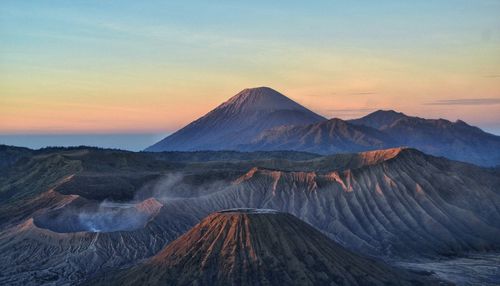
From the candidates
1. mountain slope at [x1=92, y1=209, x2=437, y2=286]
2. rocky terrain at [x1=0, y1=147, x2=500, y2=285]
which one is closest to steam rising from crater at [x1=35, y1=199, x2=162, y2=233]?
rocky terrain at [x1=0, y1=147, x2=500, y2=285]

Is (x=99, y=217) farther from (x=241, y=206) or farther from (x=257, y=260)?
(x=257, y=260)

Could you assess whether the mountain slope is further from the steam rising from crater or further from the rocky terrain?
the steam rising from crater

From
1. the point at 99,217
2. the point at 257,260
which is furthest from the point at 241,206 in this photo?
the point at 257,260

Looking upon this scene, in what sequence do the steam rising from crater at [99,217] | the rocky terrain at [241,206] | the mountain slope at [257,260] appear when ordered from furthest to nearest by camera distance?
1. the steam rising from crater at [99,217]
2. the rocky terrain at [241,206]
3. the mountain slope at [257,260]

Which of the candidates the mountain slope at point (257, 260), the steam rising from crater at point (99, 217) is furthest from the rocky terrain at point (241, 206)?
the mountain slope at point (257, 260)

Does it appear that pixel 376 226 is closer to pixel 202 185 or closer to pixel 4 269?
pixel 202 185

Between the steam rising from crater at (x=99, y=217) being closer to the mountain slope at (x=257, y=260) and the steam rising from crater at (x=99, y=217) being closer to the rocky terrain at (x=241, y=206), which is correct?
the rocky terrain at (x=241, y=206)
